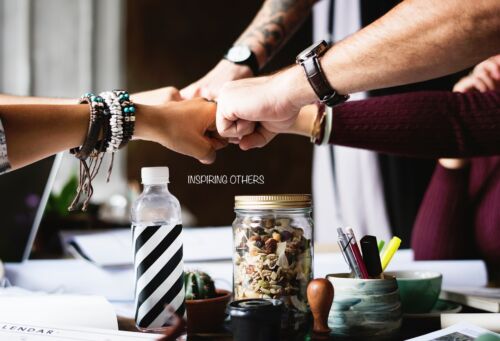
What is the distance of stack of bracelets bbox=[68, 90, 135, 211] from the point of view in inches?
29.3

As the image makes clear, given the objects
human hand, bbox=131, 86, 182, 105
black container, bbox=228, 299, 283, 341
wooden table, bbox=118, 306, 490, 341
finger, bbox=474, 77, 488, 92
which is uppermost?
finger, bbox=474, 77, 488, 92

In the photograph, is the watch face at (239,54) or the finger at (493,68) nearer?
the watch face at (239,54)

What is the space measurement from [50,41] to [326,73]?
124cm

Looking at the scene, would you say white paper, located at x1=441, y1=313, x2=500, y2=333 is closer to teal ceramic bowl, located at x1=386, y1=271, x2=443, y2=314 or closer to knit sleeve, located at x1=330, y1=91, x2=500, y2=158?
teal ceramic bowl, located at x1=386, y1=271, x2=443, y2=314

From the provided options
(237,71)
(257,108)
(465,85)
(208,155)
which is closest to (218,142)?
(208,155)

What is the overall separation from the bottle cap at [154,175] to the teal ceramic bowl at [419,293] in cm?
37

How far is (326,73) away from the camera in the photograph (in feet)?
2.57

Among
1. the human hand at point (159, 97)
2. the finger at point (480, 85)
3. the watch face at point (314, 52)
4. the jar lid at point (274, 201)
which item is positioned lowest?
the jar lid at point (274, 201)

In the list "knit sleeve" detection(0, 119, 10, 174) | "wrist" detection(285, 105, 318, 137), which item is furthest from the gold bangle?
"knit sleeve" detection(0, 119, 10, 174)

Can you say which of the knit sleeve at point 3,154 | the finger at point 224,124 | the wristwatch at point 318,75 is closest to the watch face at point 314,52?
the wristwatch at point 318,75

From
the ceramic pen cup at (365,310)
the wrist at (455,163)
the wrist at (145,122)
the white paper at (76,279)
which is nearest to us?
the ceramic pen cup at (365,310)

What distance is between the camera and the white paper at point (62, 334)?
0.55 metres

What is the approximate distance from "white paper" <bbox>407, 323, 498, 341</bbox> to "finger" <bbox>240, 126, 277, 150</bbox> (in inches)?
20.7

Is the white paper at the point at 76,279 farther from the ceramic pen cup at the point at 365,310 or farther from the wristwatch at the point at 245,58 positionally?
the wristwatch at the point at 245,58
